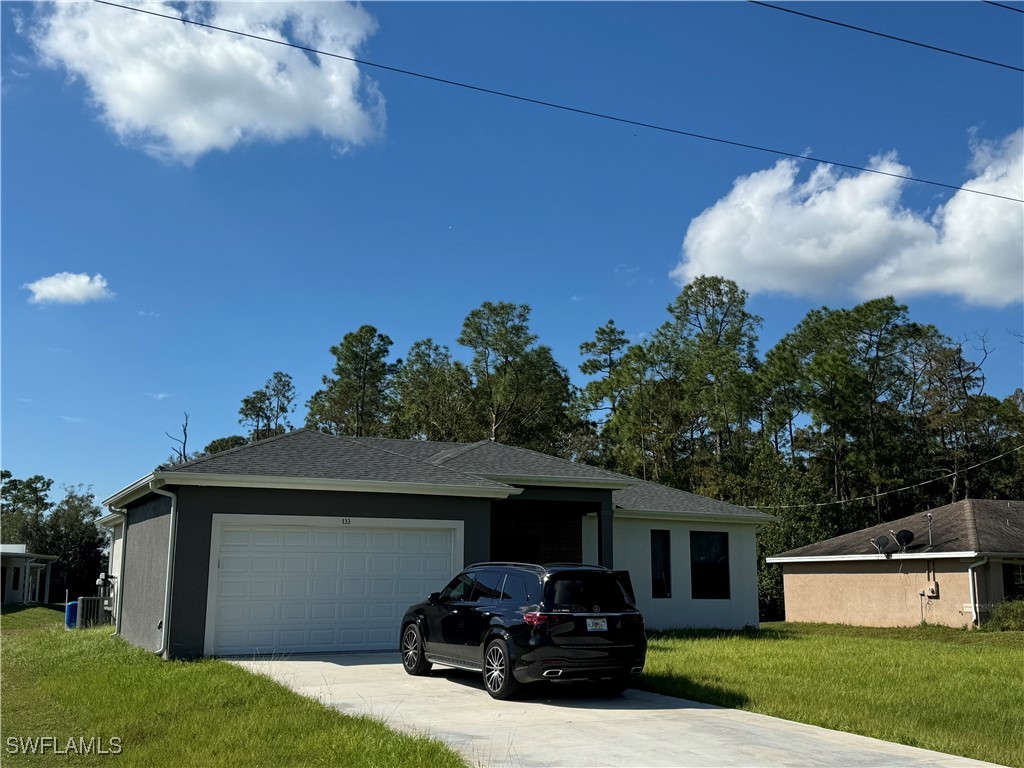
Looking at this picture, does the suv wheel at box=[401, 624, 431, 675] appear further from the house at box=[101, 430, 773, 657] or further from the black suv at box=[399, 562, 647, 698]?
the house at box=[101, 430, 773, 657]

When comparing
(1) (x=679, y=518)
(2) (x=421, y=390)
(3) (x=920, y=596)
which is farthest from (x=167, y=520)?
(2) (x=421, y=390)

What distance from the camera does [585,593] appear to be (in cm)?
1082

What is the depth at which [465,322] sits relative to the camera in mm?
51281

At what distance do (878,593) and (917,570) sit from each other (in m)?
1.72

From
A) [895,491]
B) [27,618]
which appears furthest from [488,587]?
[895,491]

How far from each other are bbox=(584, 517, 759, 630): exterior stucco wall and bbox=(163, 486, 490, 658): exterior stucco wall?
251 inches

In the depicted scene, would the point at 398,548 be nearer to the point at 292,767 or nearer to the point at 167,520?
the point at 167,520

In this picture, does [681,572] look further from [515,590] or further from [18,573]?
[18,573]

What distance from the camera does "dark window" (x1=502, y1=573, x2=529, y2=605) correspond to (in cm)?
1084

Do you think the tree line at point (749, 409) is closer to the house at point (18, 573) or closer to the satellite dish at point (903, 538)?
the satellite dish at point (903, 538)

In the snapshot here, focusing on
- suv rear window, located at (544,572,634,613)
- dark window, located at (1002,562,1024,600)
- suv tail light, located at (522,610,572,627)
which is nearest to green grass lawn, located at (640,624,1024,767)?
suv rear window, located at (544,572,634,613)

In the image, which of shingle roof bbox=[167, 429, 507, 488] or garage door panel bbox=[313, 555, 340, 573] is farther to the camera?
garage door panel bbox=[313, 555, 340, 573]

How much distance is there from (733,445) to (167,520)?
36893 mm

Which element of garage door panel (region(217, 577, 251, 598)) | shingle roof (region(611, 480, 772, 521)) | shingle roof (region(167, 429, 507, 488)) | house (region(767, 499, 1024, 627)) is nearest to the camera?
garage door panel (region(217, 577, 251, 598))
